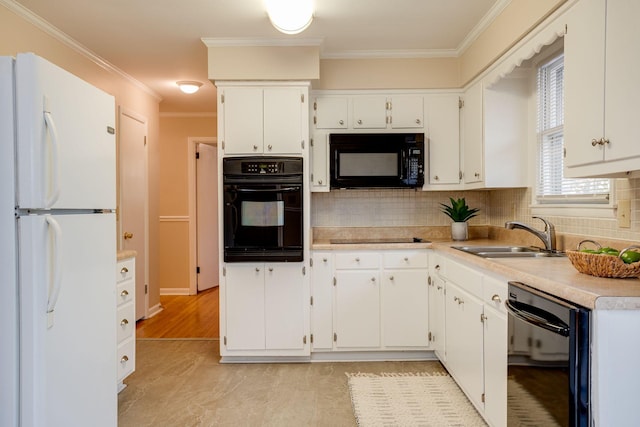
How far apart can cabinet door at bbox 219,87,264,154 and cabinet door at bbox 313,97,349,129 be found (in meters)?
0.54

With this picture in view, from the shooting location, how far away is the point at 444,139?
3375 millimetres

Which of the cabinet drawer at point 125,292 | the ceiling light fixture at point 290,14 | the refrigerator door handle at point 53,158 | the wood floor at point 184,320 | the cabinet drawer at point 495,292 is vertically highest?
the ceiling light fixture at point 290,14

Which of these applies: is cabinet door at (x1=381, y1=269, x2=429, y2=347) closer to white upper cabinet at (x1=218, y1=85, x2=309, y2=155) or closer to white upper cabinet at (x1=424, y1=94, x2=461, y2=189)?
white upper cabinet at (x1=424, y1=94, x2=461, y2=189)

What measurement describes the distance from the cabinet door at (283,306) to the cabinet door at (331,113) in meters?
1.20

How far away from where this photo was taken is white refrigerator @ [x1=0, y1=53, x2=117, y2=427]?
57.0 inches

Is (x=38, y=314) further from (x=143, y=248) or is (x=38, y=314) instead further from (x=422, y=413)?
(x=143, y=248)

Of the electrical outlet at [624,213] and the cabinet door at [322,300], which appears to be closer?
the electrical outlet at [624,213]

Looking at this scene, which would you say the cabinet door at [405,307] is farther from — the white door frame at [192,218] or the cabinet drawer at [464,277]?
the white door frame at [192,218]

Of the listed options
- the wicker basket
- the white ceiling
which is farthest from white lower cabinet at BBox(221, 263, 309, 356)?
the wicker basket

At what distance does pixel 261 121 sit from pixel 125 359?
1.86m

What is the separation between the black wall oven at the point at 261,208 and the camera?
118 inches

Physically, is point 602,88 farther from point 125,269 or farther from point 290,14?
point 125,269

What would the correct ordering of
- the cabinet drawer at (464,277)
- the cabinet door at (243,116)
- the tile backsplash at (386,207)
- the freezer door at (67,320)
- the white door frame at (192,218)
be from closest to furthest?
the freezer door at (67,320) → the cabinet drawer at (464,277) → the cabinet door at (243,116) → the tile backsplash at (386,207) → the white door frame at (192,218)

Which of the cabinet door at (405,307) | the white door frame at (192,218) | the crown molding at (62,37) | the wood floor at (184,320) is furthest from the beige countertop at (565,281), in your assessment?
the white door frame at (192,218)
